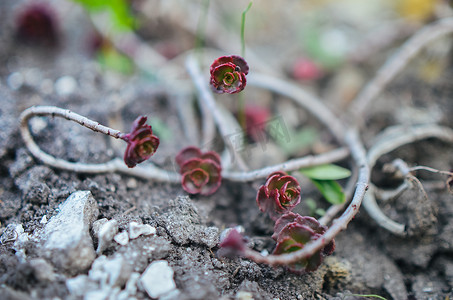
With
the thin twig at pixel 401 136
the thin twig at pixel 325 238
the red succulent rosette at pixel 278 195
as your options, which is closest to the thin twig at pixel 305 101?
the thin twig at pixel 401 136

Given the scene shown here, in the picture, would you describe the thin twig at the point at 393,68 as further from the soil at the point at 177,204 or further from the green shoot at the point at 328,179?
the green shoot at the point at 328,179

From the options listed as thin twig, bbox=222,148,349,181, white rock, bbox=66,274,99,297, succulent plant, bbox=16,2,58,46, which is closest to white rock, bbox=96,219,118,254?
white rock, bbox=66,274,99,297

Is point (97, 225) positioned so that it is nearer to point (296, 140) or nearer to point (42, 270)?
point (42, 270)

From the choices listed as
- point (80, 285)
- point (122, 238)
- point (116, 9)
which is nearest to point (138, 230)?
point (122, 238)

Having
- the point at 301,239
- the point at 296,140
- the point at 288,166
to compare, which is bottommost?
the point at 301,239

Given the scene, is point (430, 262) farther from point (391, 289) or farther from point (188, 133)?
point (188, 133)

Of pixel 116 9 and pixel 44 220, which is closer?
pixel 44 220
